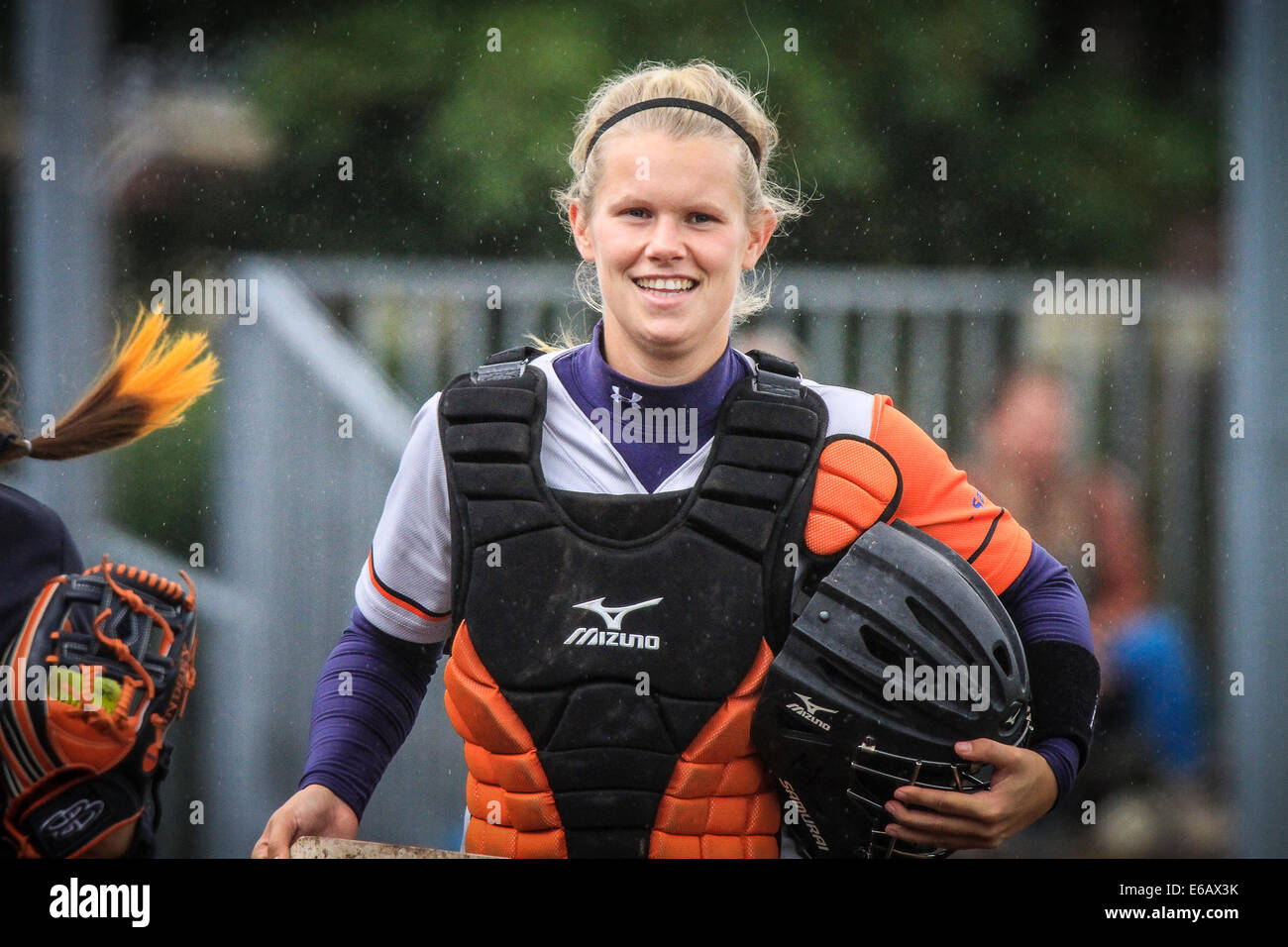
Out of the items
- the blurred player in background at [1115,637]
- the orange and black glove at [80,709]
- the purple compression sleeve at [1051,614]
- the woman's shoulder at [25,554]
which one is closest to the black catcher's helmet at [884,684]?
the purple compression sleeve at [1051,614]

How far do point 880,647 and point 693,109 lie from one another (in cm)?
84

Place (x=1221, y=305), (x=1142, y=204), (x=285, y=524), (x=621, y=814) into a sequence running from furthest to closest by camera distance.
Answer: (x=1142, y=204) → (x=1221, y=305) → (x=285, y=524) → (x=621, y=814)

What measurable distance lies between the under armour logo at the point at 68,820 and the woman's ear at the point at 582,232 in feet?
4.14

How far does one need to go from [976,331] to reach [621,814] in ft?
6.30

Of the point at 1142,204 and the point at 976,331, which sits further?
the point at 1142,204

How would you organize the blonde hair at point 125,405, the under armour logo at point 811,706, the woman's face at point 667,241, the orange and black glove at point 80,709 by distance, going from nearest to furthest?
the under armour logo at point 811,706 → the woman's face at point 667,241 → the orange and black glove at point 80,709 → the blonde hair at point 125,405

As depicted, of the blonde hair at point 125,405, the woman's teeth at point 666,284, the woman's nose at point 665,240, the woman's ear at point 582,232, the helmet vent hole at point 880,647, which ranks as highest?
the woman's ear at point 582,232

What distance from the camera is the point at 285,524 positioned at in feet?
10.9

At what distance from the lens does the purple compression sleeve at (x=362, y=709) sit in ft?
7.06

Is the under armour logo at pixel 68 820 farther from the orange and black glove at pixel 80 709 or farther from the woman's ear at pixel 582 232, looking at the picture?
the woman's ear at pixel 582 232

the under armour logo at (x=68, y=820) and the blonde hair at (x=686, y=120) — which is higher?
the blonde hair at (x=686, y=120)
